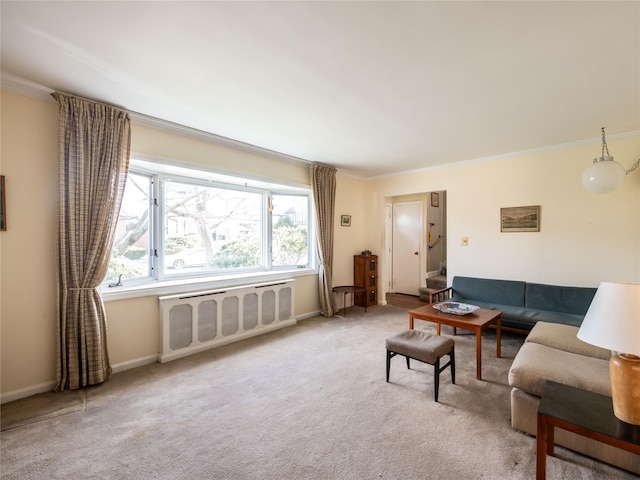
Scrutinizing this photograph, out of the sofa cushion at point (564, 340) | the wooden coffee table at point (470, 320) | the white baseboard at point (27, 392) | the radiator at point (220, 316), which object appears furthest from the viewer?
the radiator at point (220, 316)

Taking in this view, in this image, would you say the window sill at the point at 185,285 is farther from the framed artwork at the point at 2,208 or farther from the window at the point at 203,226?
the framed artwork at the point at 2,208

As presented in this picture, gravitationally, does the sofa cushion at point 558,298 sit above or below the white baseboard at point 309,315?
above

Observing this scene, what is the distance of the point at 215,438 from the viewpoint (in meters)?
1.83

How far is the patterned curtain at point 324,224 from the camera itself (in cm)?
455

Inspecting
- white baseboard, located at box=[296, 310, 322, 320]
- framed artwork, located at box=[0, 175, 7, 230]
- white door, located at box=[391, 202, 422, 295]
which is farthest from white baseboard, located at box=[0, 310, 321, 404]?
white door, located at box=[391, 202, 422, 295]

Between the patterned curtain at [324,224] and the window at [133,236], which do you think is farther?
the patterned curtain at [324,224]

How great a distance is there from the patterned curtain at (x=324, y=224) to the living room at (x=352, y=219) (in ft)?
0.60

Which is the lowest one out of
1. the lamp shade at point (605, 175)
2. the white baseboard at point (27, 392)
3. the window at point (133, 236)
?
the white baseboard at point (27, 392)

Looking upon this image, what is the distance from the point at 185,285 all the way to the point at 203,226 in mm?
831

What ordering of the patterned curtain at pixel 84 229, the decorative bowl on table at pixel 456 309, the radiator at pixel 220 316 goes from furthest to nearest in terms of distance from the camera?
1. the radiator at pixel 220 316
2. the decorative bowl on table at pixel 456 309
3. the patterned curtain at pixel 84 229

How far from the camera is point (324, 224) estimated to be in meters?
4.64

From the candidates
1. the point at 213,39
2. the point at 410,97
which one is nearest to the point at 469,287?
the point at 410,97

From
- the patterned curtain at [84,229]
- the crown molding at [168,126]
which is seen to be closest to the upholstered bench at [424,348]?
the patterned curtain at [84,229]

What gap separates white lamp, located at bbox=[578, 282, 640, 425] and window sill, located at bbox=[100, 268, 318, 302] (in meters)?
3.30
